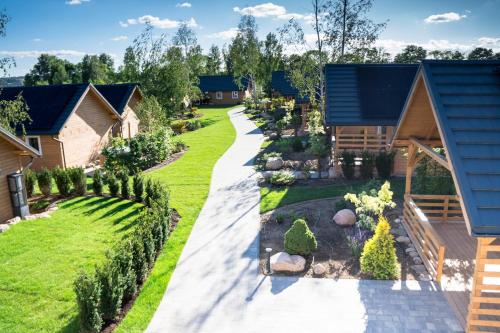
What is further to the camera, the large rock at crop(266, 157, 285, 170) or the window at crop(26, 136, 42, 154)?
the window at crop(26, 136, 42, 154)

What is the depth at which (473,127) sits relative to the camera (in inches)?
280

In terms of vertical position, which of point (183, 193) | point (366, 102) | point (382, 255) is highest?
point (366, 102)

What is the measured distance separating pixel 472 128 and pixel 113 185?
14212 millimetres

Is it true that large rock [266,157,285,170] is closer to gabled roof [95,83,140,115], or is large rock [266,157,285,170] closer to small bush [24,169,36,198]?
small bush [24,169,36,198]

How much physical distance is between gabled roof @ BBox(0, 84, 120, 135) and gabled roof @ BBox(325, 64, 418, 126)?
51.2 feet

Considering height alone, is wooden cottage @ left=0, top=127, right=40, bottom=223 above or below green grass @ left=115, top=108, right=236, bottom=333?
above

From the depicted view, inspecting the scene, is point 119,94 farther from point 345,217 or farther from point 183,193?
point 345,217

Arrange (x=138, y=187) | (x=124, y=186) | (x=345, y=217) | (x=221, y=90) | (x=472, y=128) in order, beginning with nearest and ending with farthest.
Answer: (x=472, y=128) → (x=345, y=217) → (x=138, y=187) → (x=124, y=186) → (x=221, y=90)

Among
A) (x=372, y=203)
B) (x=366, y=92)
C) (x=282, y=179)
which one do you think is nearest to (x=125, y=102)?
(x=282, y=179)

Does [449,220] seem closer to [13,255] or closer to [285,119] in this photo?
[13,255]

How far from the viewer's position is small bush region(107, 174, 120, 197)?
1673cm

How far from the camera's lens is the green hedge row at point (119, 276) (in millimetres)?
7660

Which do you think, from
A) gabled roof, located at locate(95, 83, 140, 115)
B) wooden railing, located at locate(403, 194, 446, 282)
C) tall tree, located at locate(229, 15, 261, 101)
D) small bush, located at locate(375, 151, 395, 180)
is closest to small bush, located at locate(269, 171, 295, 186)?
small bush, located at locate(375, 151, 395, 180)

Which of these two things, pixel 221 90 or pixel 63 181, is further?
pixel 221 90
